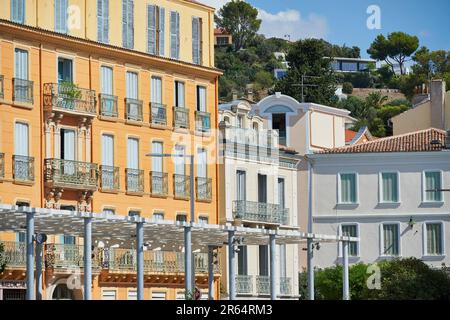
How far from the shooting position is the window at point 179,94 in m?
60.4

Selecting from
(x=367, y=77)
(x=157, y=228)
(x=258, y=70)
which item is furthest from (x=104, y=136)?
(x=367, y=77)

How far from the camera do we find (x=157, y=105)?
192ft

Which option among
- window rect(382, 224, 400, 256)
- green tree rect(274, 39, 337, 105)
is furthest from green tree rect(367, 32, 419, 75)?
window rect(382, 224, 400, 256)

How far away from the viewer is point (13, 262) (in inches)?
1906

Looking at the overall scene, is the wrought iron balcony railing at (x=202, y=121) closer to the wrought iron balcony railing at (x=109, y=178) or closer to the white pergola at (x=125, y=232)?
the wrought iron balcony railing at (x=109, y=178)

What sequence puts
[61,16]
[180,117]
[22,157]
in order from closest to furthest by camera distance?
[22,157] < [61,16] < [180,117]

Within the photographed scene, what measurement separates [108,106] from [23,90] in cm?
541

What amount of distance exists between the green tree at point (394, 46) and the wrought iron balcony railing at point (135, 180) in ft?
127

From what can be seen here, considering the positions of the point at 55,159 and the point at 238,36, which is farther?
the point at 238,36

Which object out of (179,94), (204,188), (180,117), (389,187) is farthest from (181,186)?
(389,187)

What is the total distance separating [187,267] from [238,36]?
65907 mm

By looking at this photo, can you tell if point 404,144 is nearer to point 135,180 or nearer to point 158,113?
point 158,113
